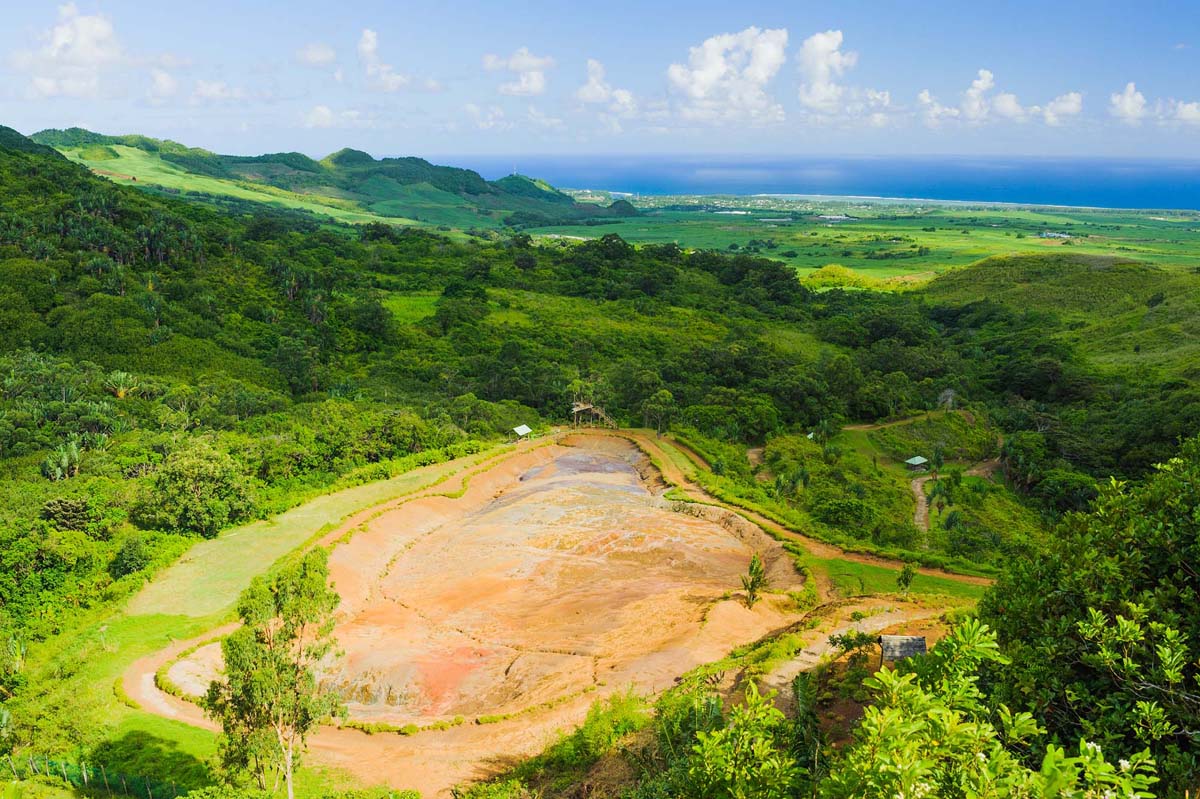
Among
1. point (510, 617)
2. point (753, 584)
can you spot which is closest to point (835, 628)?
point (753, 584)

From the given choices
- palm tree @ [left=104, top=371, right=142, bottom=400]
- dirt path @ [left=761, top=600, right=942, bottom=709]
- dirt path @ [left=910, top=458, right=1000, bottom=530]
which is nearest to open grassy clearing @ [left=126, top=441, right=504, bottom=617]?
dirt path @ [left=761, top=600, right=942, bottom=709]

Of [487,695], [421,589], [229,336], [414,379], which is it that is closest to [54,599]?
[421,589]

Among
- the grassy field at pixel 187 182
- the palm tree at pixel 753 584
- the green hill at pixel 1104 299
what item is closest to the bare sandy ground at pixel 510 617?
the palm tree at pixel 753 584

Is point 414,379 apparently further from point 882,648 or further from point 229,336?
point 882,648

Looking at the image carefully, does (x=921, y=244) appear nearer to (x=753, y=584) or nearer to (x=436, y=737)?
(x=753, y=584)

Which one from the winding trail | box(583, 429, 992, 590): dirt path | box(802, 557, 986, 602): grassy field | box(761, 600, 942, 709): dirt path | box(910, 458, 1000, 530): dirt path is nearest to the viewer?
the winding trail

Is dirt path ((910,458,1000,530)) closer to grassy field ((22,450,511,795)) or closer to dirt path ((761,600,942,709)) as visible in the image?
dirt path ((761,600,942,709))

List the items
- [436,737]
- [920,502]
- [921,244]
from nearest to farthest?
[436,737]
[920,502]
[921,244]
